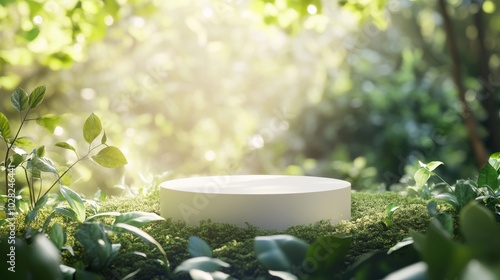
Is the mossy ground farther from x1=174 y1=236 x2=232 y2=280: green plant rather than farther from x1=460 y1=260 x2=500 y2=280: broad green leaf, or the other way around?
x1=460 y1=260 x2=500 y2=280: broad green leaf

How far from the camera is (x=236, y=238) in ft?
3.12

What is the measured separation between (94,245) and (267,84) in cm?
468

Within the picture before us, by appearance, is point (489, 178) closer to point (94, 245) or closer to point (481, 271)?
point (481, 271)

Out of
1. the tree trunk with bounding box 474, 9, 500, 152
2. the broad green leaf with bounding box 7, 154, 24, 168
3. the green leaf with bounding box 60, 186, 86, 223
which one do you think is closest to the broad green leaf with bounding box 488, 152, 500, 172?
the green leaf with bounding box 60, 186, 86, 223

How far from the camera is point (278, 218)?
1.03 meters

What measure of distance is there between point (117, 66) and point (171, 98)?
0.55 metres

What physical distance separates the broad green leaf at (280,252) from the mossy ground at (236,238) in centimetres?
16

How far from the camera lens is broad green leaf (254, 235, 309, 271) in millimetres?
632

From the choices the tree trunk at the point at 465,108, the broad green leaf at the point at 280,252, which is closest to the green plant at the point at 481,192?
the broad green leaf at the point at 280,252

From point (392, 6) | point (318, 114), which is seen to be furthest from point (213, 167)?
point (392, 6)

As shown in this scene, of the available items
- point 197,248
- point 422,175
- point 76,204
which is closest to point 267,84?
point 422,175

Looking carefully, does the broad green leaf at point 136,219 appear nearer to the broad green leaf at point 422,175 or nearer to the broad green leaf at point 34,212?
the broad green leaf at point 34,212

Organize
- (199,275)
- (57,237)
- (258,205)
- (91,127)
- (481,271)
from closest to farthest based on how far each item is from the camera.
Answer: (481,271)
(199,275)
(57,237)
(91,127)
(258,205)

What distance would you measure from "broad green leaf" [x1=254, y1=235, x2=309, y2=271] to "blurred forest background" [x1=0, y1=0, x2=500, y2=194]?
1.87m
